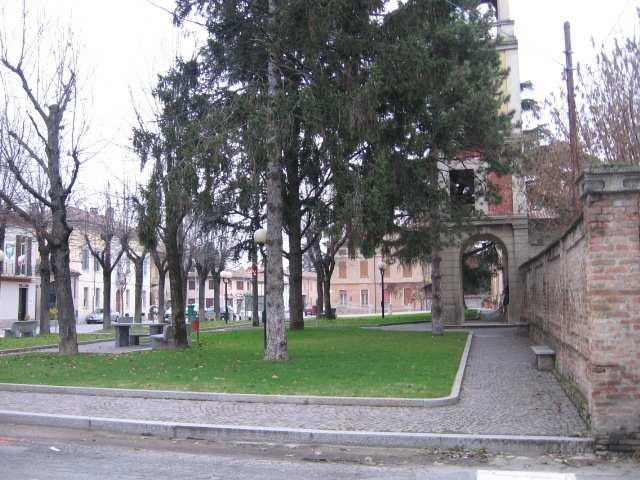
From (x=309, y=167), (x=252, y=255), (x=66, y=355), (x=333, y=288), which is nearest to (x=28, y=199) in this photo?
(x=252, y=255)

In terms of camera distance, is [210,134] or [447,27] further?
→ [447,27]

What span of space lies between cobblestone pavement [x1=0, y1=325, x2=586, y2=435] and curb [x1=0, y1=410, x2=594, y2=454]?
0.33 m

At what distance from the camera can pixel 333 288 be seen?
85.1 meters

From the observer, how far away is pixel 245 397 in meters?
10.3

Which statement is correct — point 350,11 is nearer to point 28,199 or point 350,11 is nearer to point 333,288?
point 28,199

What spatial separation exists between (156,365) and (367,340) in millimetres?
8646

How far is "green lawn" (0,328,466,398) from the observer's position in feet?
36.7

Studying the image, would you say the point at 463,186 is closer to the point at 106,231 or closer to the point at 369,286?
the point at 106,231

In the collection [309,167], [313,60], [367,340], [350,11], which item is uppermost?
[350,11]

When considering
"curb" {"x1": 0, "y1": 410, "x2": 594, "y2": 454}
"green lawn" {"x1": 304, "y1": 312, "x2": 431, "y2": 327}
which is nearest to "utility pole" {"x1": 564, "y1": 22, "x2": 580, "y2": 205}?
"curb" {"x1": 0, "y1": 410, "x2": 594, "y2": 454}

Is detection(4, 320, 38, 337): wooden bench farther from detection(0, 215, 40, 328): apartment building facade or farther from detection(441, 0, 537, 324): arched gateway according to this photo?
detection(0, 215, 40, 328): apartment building facade

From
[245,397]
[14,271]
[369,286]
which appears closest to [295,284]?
[245,397]

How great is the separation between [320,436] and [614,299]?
12.6 ft

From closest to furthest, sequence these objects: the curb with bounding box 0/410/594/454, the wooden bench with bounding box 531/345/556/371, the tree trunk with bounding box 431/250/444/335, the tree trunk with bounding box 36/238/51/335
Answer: the curb with bounding box 0/410/594/454
the wooden bench with bounding box 531/345/556/371
the tree trunk with bounding box 431/250/444/335
the tree trunk with bounding box 36/238/51/335
